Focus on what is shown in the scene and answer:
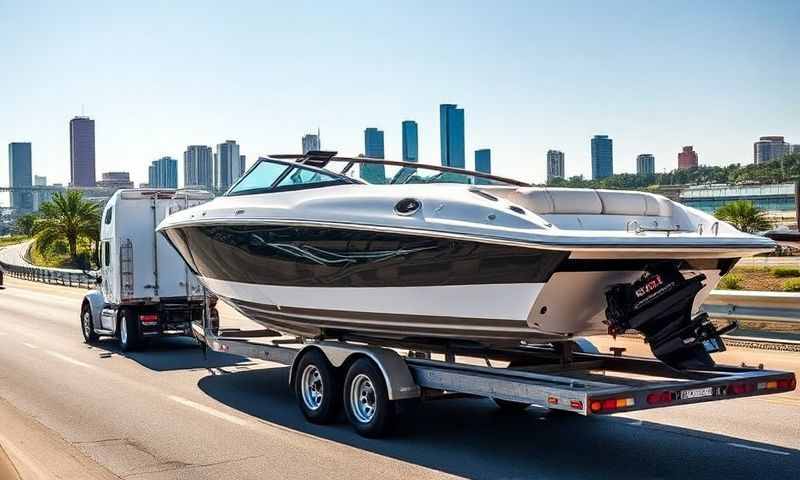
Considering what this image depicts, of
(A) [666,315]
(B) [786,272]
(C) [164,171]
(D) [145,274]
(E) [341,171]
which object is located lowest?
(B) [786,272]

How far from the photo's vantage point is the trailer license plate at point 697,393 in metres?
7.57

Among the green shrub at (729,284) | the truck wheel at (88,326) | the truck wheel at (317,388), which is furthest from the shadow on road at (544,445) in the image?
the green shrub at (729,284)

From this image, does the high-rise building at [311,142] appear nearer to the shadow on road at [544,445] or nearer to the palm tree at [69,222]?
the shadow on road at [544,445]

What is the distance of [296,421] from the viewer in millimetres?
10055

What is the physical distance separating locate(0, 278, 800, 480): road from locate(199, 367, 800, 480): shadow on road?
0.05 ft

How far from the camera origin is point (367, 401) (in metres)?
9.27

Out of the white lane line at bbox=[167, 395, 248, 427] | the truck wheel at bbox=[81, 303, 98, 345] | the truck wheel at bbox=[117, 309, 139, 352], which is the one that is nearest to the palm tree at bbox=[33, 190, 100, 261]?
the truck wheel at bbox=[81, 303, 98, 345]

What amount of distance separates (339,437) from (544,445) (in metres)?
2.00

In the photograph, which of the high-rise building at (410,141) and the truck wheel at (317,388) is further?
the high-rise building at (410,141)

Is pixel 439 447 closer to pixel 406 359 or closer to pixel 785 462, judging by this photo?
pixel 406 359

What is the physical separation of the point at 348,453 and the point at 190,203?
1001cm

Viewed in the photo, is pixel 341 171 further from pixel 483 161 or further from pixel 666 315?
pixel 666 315

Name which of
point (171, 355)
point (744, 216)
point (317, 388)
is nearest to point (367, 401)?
point (317, 388)

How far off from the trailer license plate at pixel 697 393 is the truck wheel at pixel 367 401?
2695 millimetres
